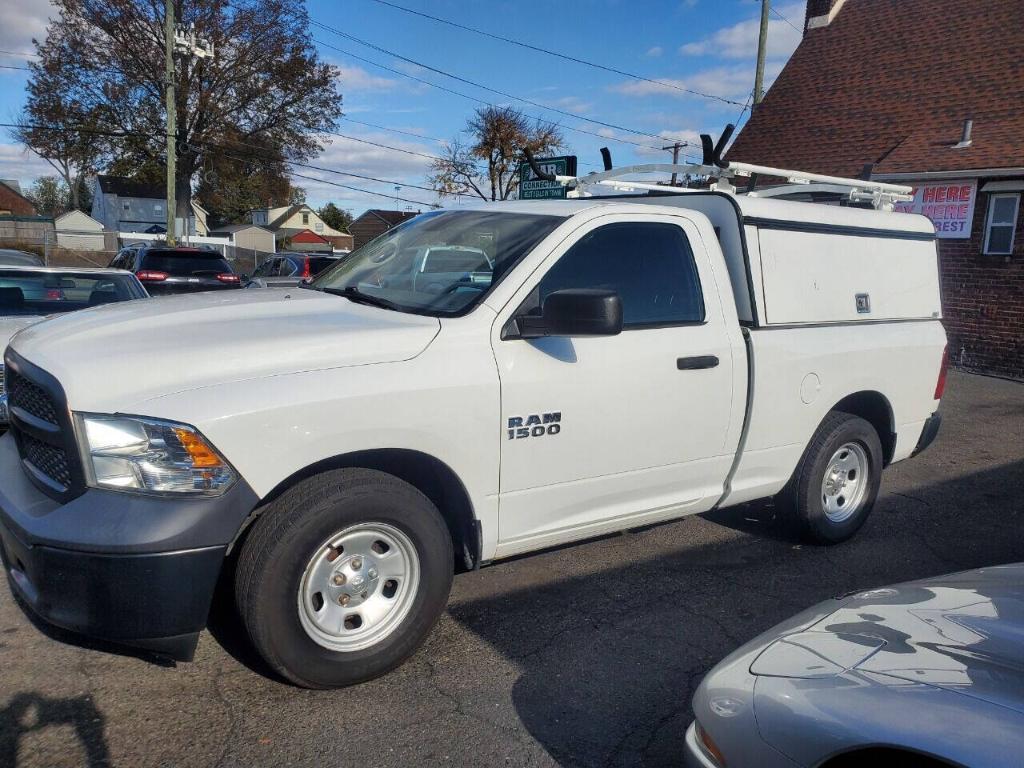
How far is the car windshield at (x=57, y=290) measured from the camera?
700 cm

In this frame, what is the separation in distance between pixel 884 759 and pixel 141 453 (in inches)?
92.0

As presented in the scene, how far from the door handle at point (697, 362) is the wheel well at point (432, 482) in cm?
129

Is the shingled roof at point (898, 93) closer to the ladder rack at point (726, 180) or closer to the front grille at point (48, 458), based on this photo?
the ladder rack at point (726, 180)

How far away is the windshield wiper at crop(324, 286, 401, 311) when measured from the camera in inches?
151

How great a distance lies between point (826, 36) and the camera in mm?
18984

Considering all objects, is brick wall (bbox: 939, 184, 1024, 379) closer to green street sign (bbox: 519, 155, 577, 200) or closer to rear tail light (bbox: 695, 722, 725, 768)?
green street sign (bbox: 519, 155, 577, 200)

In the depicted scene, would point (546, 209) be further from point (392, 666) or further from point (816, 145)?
point (816, 145)

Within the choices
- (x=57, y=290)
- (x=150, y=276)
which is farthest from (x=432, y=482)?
(x=150, y=276)

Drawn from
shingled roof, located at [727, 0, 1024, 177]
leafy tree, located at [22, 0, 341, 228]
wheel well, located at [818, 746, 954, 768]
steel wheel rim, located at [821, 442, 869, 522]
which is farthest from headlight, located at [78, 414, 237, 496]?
leafy tree, located at [22, 0, 341, 228]

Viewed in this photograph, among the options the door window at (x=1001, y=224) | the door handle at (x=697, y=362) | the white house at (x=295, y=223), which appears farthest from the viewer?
the white house at (x=295, y=223)

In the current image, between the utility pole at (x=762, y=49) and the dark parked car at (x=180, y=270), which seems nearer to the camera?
the dark parked car at (x=180, y=270)

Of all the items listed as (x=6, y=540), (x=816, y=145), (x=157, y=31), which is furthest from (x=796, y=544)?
(x=157, y=31)

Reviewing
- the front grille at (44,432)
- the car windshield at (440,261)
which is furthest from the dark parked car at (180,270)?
the front grille at (44,432)

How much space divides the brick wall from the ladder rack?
885cm
